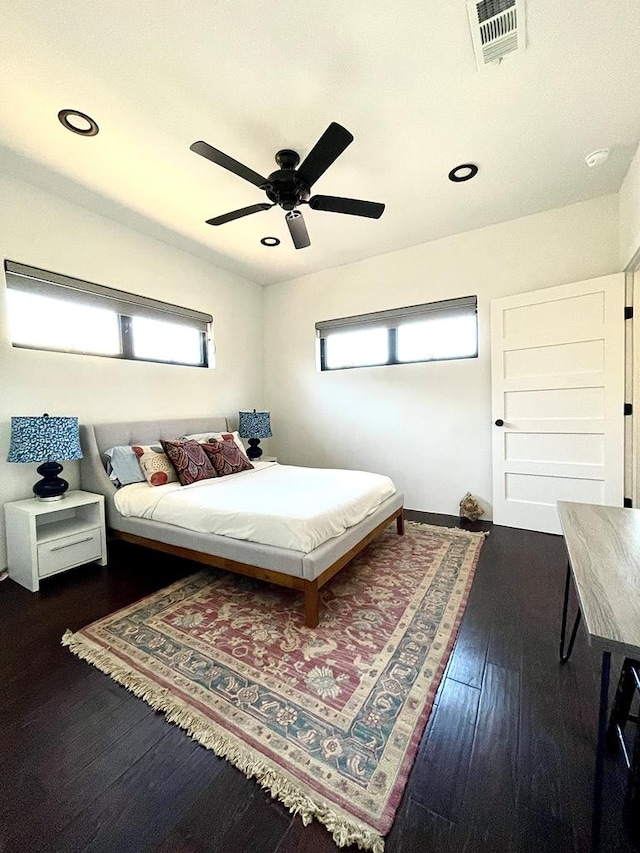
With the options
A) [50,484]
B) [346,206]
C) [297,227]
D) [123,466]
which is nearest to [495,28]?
[346,206]

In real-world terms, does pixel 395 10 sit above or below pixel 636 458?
above

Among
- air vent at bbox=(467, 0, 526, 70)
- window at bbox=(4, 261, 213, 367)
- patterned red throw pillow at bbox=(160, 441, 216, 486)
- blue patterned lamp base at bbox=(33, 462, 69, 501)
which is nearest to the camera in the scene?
air vent at bbox=(467, 0, 526, 70)

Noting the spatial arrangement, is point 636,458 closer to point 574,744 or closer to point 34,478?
point 574,744

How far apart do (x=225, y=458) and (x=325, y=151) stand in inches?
96.1

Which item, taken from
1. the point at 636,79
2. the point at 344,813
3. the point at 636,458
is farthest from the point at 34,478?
the point at 636,458

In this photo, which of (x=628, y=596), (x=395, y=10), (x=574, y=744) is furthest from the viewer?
(x=395, y=10)

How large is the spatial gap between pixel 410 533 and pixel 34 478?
3096 mm

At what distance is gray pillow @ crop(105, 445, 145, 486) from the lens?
9.29 feet

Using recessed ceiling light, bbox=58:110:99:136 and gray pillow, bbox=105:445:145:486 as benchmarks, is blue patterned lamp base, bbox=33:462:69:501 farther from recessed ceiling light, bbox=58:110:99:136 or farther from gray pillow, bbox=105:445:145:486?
recessed ceiling light, bbox=58:110:99:136

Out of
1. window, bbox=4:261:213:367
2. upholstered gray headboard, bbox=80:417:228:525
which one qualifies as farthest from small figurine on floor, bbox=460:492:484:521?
window, bbox=4:261:213:367

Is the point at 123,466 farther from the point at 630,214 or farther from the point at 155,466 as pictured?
the point at 630,214

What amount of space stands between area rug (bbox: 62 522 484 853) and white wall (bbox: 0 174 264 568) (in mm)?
1637

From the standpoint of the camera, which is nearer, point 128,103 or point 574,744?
point 574,744

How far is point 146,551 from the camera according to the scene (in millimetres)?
3041
